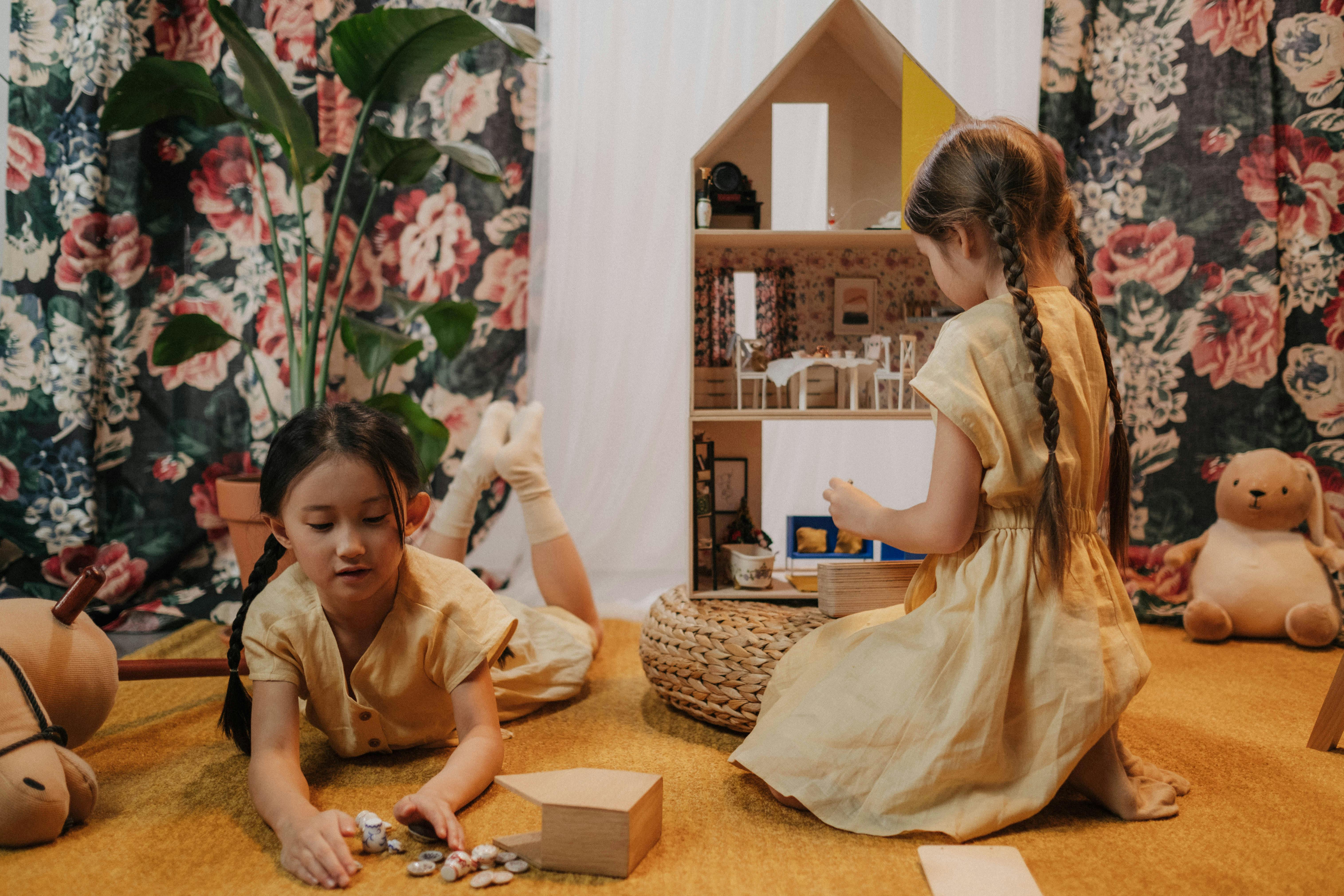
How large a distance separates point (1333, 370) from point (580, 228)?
191 cm

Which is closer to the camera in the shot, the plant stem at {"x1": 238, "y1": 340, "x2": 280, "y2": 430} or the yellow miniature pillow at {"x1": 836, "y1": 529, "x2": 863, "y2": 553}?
the yellow miniature pillow at {"x1": 836, "y1": 529, "x2": 863, "y2": 553}

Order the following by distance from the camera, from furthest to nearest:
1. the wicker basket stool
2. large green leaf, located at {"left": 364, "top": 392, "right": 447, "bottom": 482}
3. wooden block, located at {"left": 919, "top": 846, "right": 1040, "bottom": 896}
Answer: large green leaf, located at {"left": 364, "top": 392, "right": 447, "bottom": 482} → the wicker basket stool → wooden block, located at {"left": 919, "top": 846, "right": 1040, "bottom": 896}

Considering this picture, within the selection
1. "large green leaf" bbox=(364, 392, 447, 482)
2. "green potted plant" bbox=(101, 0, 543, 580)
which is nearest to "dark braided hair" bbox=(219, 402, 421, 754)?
"green potted plant" bbox=(101, 0, 543, 580)

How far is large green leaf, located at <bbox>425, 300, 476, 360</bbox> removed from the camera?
2123 mm

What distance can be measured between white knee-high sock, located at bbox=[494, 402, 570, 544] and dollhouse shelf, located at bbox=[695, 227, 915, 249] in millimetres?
546

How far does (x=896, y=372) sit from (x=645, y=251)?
0.91 meters

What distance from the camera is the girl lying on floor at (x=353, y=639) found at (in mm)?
1192

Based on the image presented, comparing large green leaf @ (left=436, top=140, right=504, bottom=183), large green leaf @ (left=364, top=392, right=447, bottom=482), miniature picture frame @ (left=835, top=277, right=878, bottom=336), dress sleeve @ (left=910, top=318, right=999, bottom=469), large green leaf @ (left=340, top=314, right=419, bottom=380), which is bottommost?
large green leaf @ (left=364, top=392, right=447, bottom=482)

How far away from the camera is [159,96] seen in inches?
78.1

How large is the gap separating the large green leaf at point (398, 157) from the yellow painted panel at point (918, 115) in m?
0.85

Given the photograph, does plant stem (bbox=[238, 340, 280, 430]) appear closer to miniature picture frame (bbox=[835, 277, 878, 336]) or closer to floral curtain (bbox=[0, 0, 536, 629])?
floral curtain (bbox=[0, 0, 536, 629])

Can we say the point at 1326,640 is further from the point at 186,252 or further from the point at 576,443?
the point at 186,252

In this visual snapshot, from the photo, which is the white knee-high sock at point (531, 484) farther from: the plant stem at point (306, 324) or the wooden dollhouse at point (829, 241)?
the plant stem at point (306, 324)

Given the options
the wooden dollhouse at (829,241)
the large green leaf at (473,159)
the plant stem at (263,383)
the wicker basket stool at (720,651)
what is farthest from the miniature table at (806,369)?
the plant stem at (263,383)
